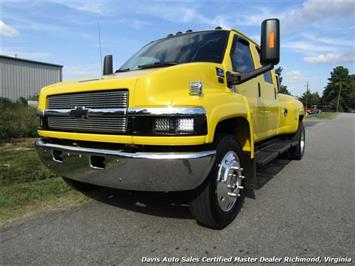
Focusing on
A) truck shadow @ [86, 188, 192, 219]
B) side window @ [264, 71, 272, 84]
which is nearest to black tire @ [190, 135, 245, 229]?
truck shadow @ [86, 188, 192, 219]

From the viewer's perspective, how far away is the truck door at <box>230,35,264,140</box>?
4.59 m

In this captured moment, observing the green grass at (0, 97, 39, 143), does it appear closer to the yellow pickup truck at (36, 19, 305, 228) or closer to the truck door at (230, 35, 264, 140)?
the yellow pickup truck at (36, 19, 305, 228)

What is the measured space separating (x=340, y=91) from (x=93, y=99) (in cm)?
12105

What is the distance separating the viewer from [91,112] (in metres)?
3.47

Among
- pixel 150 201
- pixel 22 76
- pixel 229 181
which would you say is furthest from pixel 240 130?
pixel 22 76

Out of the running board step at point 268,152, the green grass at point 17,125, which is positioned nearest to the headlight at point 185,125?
the running board step at point 268,152

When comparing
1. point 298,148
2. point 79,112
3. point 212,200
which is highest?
point 79,112

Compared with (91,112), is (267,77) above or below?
above

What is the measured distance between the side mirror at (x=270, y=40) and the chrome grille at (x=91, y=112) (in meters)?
1.57

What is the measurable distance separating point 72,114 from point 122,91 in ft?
2.28

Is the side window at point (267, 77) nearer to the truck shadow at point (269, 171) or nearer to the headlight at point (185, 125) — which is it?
the truck shadow at point (269, 171)

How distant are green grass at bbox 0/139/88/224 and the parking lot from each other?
0.88 feet

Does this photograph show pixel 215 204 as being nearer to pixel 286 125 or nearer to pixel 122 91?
pixel 122 91

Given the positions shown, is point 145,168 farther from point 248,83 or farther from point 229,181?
point 248,83
